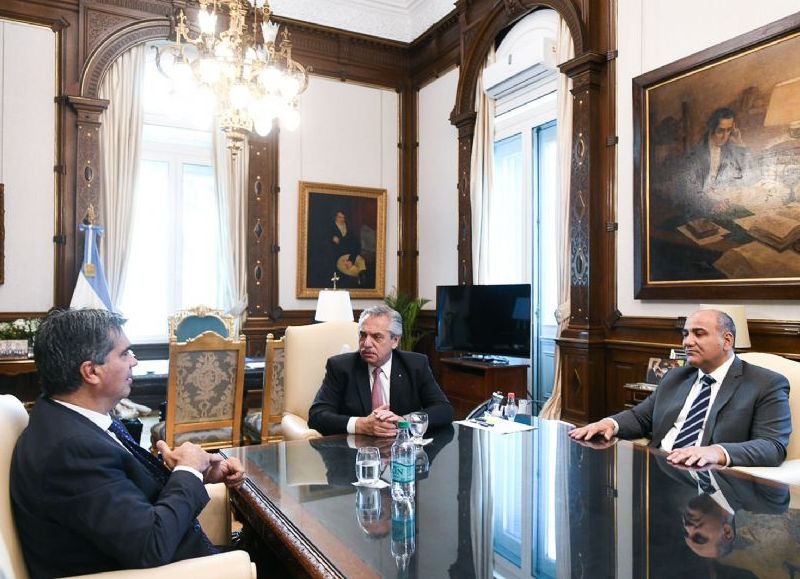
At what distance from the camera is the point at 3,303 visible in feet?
19.1

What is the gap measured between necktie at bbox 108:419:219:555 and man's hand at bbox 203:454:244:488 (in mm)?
166

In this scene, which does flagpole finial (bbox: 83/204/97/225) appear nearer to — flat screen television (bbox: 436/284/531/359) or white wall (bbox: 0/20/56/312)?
white wall (bbox: 0/20/56/312)

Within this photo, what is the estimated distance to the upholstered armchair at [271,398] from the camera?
13.9 ft

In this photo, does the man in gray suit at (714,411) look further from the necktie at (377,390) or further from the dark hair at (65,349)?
the dark hair at (65,349)

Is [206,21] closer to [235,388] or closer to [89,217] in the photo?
[235,388]

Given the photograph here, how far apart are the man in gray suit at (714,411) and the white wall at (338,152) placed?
4945mm

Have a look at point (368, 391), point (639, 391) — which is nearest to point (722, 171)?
point (639, 391)

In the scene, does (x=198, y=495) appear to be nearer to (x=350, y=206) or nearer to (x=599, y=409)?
(x=599, y=409)

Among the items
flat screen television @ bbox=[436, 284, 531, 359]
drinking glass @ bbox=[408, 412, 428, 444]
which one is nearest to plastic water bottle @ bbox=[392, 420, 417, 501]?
drinking glass @ bbox=[408, 412, 428, 444]

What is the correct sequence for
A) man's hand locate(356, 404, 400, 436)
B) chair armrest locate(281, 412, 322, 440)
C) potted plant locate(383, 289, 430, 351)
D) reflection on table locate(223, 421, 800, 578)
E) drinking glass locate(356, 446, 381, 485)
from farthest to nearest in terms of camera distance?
potted plant locate(383, 289, 430, 351), chair armrest locate(281, 412, 322, 440), man's hand locate(356, 404, 400, 436), drinking glass locate(356, 446, 381, 485), reflection on table locate(223, 421, 800, 578)

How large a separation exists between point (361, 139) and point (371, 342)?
16.8 feet

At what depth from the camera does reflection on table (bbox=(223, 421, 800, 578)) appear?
132 centimetres

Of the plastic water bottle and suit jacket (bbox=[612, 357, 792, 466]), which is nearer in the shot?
the plastic water bottle

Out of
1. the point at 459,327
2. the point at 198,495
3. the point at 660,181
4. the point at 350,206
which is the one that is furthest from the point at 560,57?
the point at 198,495
